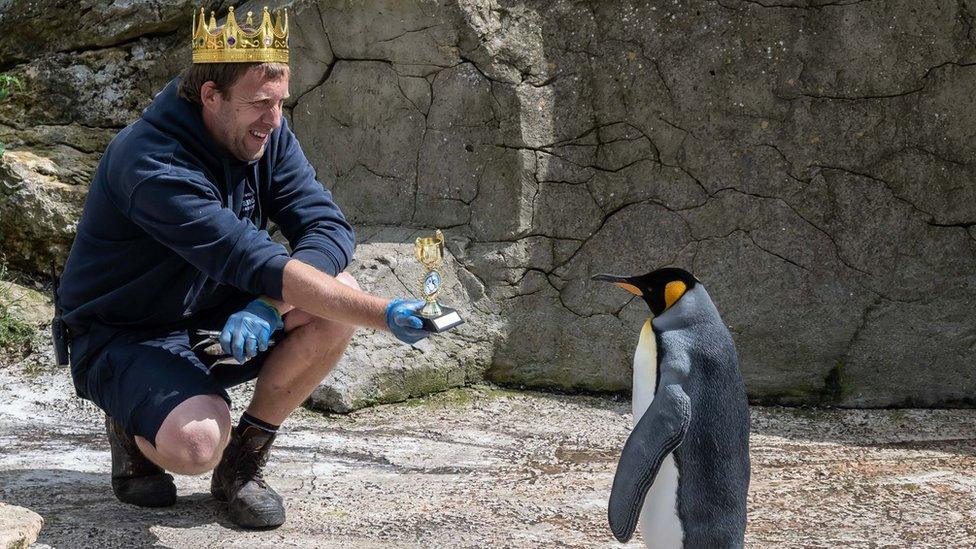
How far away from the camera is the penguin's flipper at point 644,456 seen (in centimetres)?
237

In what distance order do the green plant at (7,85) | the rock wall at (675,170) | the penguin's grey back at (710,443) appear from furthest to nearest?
the green plant at (7,85) → the rock wall at (675,170) → the penguin's grey back at (710,443)

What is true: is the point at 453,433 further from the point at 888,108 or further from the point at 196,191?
the point at 888,108

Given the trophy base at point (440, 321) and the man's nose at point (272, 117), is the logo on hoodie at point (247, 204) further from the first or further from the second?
the trophy base at point (440, 321)

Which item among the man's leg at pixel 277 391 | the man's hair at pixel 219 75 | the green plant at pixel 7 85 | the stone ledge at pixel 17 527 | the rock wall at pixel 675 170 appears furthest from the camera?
the green plant at pixel 7 85

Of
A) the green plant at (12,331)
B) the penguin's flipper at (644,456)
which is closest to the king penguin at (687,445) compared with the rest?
the penguin's flipper at (644,456)

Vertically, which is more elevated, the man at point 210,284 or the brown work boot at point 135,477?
the man at point 210,284

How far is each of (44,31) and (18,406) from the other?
5.56 ft

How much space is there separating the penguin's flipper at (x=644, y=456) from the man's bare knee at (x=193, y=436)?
0.92m

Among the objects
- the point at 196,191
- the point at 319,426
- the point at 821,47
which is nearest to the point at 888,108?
the point at 821,47

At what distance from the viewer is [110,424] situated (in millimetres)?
2881

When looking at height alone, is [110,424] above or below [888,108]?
below

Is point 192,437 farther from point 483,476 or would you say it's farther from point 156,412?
A: point 483,476

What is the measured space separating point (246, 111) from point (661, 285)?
1062 millimetres

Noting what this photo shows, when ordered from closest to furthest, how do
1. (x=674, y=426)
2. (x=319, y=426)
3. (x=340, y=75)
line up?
(x=674, y=426)
(x=319, y=426)
(x=340, y=75)
